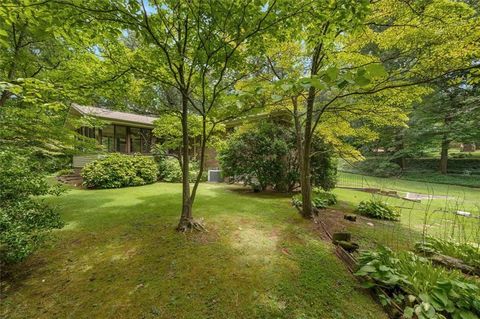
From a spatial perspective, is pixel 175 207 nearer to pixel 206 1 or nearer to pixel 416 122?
pixel 206 1

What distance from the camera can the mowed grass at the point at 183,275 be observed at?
226 centimetres

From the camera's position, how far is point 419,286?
2.30 metres

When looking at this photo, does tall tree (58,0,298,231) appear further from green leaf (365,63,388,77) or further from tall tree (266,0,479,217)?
green leaf (365,63,388,77)

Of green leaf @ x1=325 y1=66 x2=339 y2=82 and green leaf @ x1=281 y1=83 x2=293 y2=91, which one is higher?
green leaf @ x1=325 y1=66 x2=339 y2=82

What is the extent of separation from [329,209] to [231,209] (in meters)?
2.83

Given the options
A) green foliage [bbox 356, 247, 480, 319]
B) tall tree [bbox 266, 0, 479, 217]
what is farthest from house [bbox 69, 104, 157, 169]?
green foliage [bbox 356, 247, 480, 319]

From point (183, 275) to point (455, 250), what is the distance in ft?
12.9

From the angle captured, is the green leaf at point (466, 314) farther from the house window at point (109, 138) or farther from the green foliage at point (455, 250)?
the house window at point (109, 138)

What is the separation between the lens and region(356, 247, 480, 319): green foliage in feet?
6.76

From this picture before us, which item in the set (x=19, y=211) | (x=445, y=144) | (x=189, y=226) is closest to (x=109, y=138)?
(x=189, y=226)

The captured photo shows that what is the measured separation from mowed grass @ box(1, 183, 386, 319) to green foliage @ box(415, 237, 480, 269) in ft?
4.77

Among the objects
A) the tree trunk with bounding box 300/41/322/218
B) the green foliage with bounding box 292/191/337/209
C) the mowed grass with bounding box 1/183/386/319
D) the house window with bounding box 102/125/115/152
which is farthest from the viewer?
the house window with bounding box 102/125/115/152

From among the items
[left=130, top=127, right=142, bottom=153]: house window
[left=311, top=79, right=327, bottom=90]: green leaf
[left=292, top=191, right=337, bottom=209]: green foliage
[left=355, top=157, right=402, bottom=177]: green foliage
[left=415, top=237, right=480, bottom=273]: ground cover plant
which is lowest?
[left=415, top=237, right=480, bottom=273]: ground cover plant

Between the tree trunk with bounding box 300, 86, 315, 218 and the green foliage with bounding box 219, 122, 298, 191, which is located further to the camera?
the green foliage with bounding box 219, 122, 298, 191
